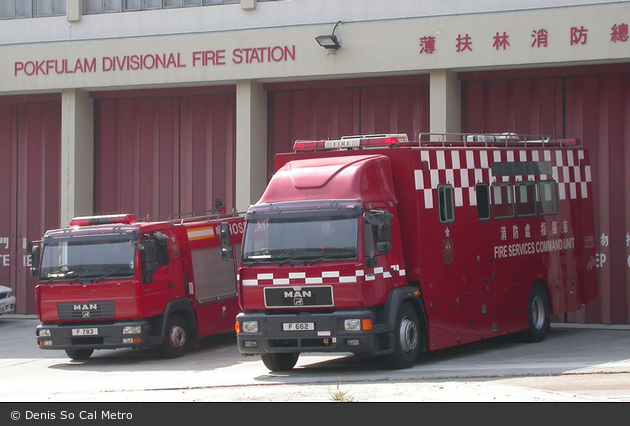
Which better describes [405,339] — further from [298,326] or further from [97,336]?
[97,336]

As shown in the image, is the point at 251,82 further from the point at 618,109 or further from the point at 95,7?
the point at 618,109

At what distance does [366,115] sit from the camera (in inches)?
888

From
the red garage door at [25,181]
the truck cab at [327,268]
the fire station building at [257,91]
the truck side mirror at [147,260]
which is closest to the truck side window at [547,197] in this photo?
the fire station building at [257,91]

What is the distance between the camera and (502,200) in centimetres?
1639

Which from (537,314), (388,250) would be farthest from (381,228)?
(537,314)

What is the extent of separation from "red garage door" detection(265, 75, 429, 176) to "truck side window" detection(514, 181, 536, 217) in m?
5.29

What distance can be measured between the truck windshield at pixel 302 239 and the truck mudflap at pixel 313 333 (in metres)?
0.78

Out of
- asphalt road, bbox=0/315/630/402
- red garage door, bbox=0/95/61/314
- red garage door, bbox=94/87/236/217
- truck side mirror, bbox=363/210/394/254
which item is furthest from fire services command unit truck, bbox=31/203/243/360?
red garage door, bbox=0/95/61/314

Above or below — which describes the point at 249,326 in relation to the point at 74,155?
below

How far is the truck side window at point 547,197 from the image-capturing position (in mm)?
17406

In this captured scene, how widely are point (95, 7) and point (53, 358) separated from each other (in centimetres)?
977

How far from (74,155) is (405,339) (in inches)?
508

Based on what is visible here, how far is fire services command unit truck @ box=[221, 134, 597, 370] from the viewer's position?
13.4 m

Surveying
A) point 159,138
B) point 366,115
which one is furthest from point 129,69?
point 366,115
